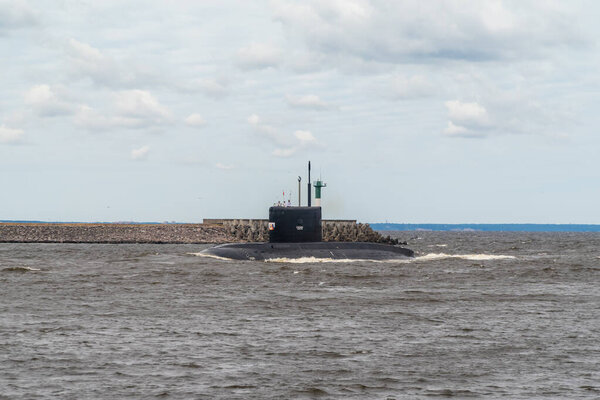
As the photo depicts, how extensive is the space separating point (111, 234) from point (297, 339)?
79228 millimetres

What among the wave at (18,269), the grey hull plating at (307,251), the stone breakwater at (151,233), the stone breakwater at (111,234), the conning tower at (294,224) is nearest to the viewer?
the wave at (18,269)

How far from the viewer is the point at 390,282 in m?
32.2

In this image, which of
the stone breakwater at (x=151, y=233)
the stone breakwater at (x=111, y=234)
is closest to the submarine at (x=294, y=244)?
the stone breakwater at (x=151, y=233)

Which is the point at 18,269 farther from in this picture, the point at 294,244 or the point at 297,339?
the point at 297,339

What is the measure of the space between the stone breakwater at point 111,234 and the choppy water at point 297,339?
6005 centimetres

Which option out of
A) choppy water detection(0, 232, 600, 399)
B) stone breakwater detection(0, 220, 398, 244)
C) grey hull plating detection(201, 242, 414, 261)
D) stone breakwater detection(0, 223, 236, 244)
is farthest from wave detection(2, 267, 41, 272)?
stone breakwater detection(0, 223, 236, 244)

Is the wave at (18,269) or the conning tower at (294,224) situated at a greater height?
the conning tower at (294,224)

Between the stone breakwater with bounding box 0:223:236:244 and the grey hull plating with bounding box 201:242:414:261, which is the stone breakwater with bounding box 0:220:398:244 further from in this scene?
the grey hull plating with bounding box 201:242:414:261

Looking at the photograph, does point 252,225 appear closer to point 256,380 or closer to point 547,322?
point 547,322

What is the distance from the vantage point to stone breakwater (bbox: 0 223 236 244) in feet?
297

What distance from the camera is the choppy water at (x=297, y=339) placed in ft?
41.7

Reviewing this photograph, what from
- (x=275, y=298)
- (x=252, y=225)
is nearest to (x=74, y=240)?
(x=252, y=225)

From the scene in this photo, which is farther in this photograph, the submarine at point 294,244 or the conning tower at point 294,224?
the conning tower at point 294,224

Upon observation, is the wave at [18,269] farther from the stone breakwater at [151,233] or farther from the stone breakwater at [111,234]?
the stone breakwater at [111,234]
